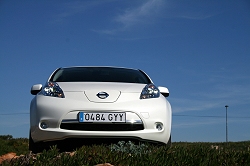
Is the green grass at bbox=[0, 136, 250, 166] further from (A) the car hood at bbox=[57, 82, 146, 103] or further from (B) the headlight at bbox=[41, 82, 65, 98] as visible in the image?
(B) the headlight at bbox=[41, 82, 65, 98]

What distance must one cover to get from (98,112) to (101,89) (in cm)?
42

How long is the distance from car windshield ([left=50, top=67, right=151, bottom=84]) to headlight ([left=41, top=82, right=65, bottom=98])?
32cm

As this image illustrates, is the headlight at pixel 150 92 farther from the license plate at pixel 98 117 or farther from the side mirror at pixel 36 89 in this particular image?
the side mirror at pixel 36 89

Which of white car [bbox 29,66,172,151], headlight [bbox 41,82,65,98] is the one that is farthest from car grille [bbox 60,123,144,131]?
headlight [bbox 41,82,65,98]

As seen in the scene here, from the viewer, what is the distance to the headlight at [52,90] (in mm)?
6875

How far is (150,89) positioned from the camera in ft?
23.5

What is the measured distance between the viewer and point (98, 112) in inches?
259

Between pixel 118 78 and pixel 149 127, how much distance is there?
4.16 ft

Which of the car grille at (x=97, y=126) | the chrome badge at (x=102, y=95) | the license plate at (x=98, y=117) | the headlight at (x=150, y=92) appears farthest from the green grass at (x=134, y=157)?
the headlight at (x=150, y=92)

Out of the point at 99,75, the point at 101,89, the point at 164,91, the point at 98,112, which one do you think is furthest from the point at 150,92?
the point at 99,75

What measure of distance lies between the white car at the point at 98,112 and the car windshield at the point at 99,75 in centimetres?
27

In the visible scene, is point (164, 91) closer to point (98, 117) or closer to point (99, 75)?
point (99, 75)

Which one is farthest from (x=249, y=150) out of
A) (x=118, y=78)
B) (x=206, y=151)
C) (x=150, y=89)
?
(x=118, y=78)

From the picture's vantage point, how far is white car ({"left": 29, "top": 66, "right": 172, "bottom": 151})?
6.60 meters
